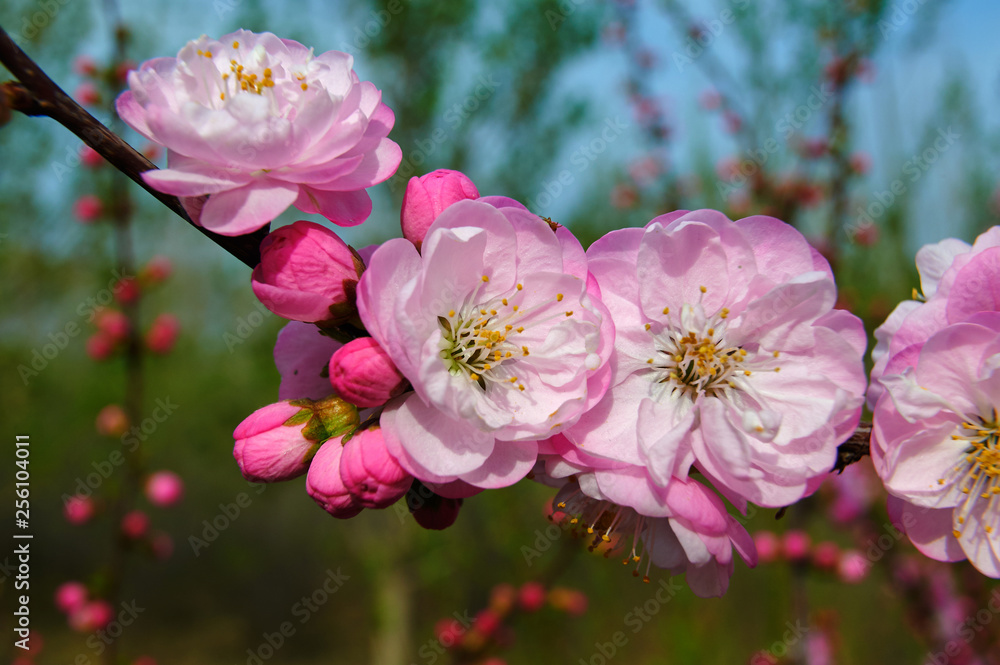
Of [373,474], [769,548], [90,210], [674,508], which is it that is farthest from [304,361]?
[769,548]

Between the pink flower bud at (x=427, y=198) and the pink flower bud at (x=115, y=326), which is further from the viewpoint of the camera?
the pink flower bud at (x=115, y=326)

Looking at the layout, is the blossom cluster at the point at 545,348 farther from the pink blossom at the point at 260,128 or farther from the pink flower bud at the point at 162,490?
the pink flower bud at the point at 162,490

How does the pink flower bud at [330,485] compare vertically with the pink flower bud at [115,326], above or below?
above

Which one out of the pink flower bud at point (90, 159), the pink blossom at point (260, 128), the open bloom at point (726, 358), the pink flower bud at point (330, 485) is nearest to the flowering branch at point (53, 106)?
the pink blossom at point (260, 128)

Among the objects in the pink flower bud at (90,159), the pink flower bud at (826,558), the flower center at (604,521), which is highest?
the flower center at (604,521)

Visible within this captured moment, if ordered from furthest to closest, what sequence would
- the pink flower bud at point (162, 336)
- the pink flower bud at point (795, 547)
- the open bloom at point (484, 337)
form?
1. the pink flower bud at point (162, 336)
2. the pink flower bud at point (795, 547)
3. the open bloom at point (484, 337)

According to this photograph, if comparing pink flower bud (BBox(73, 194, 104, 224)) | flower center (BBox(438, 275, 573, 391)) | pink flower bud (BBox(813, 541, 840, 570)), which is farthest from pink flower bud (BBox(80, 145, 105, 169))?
pink flower bud (BBox(813, 541, 840, 570))

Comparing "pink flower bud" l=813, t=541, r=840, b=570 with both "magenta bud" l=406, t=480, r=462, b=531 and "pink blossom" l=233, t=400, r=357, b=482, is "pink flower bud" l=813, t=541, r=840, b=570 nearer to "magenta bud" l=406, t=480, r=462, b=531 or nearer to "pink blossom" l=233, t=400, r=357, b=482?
"magenta bud" l=406, t=480, r=462, b=531

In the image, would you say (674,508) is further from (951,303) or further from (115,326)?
(115,326)

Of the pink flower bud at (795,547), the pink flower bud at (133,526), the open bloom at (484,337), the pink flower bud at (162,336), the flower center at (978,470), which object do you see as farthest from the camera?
the pink flower bud at (162,336)
